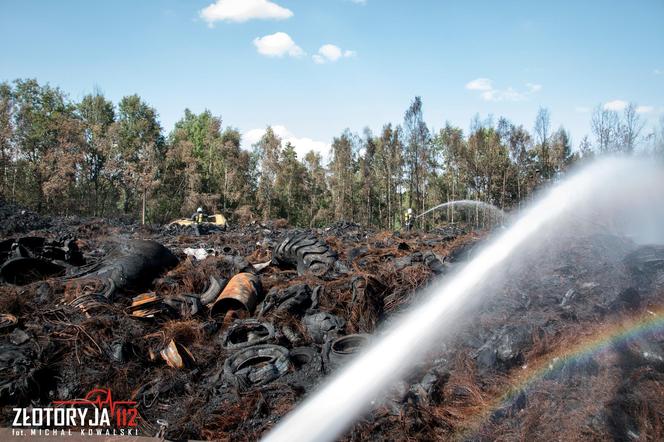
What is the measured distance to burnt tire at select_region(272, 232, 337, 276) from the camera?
962cm

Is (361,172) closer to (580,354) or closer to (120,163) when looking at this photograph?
(120,163)

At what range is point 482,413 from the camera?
15.4 feet

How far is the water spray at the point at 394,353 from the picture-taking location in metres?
4.73

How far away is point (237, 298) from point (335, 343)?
216cm

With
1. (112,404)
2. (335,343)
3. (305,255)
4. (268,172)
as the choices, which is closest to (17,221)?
(305,255)

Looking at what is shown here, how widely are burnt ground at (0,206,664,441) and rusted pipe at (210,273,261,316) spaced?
0.15 ft

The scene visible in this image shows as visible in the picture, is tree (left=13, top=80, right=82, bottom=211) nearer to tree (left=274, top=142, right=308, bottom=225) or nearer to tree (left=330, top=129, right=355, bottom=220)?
tree (left=274, top=142, right=308, bottom=225)

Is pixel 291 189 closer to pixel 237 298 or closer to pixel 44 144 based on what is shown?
pixel 44 144

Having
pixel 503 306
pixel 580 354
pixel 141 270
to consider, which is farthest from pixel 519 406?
pixel 141 270

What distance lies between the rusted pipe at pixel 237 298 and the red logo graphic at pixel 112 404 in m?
2.40

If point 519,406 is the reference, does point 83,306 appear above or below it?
above

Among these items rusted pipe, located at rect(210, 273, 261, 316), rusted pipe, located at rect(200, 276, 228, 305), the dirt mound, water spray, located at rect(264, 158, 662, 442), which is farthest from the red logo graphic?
the dirt mound

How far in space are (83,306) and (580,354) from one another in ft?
23.0

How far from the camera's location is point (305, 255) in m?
9.84
